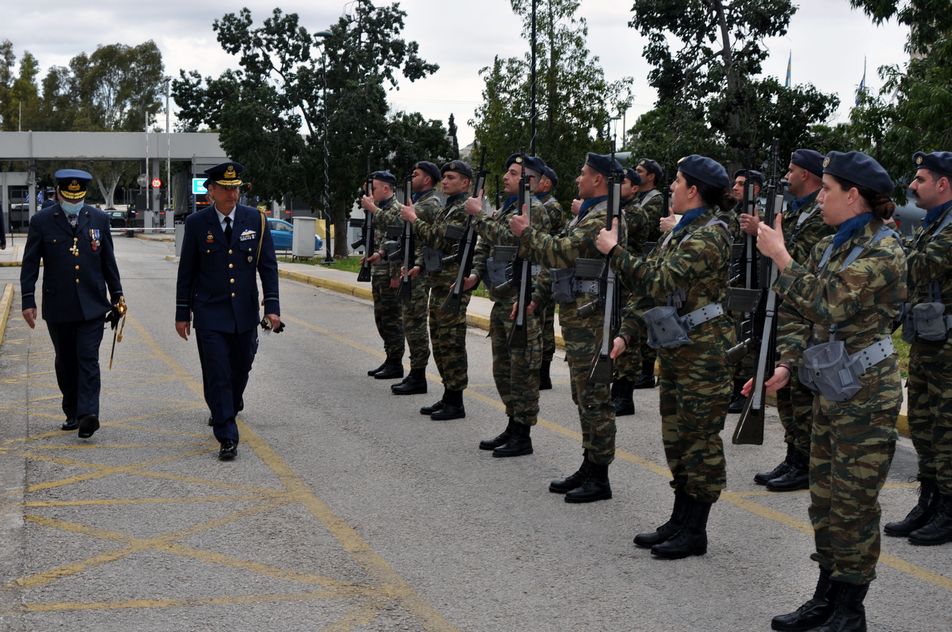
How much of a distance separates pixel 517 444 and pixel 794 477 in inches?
75.3

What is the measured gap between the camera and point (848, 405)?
4.84 meters

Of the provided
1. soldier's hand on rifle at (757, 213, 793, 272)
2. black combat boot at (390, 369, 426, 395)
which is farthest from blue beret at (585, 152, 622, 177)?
black combat boot at (390, 369, 426, 395)

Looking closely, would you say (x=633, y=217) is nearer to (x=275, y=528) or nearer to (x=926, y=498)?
(x=926, y=498)

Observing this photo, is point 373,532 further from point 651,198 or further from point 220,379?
point 651,198

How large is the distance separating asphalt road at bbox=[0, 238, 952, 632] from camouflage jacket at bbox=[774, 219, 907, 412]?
109 cm

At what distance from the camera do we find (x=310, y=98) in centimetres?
3669

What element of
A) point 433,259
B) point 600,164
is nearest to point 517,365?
point 600,164

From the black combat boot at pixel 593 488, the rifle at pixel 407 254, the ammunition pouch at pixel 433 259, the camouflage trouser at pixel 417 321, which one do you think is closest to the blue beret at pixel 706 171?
the black combat boot at pixel 593 488

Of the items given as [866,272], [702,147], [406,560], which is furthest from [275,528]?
[702,147]

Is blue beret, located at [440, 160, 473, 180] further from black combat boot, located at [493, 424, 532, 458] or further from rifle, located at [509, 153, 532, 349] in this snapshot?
black combat boot, located at [493, 424, 532, 458]

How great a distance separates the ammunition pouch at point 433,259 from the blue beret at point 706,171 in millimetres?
4584

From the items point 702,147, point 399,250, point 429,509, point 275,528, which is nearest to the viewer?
point 275,528

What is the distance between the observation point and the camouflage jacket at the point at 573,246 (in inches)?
270

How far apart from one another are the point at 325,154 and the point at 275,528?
28898 mm
